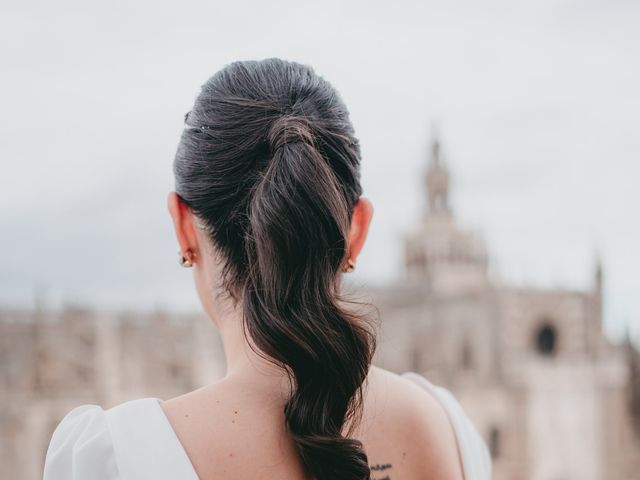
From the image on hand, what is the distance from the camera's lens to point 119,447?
60.2 inches

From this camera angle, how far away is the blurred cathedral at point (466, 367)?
2488 cm

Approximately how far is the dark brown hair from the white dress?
0.79 ft

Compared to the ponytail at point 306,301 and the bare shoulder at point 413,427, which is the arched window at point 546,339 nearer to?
the bare shoulder at point 413,427

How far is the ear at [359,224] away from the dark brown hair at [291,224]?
8 cm

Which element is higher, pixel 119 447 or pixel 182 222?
pixel 182 222

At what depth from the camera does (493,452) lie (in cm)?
3020

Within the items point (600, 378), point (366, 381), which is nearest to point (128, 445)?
point (366, 381)

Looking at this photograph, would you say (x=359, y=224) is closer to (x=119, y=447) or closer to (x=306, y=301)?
(x=306, y=301)

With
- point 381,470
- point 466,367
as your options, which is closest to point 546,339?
point 466,367

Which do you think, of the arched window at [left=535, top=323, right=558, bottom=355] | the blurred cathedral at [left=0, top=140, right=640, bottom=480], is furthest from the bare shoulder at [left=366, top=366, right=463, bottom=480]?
the arched window at [left=535, top=323, right=558, bottom=355]

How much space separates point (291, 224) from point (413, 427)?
23.7 inches

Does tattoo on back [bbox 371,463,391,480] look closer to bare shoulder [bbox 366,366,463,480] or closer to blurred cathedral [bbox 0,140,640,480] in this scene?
bare shoulder [bbox 366,366,463,480]

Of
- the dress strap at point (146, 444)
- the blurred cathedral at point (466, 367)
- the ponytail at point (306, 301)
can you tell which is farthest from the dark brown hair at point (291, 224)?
the blurred cathedral at point (466, 367)

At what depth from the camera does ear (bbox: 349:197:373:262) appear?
188 centimetres
